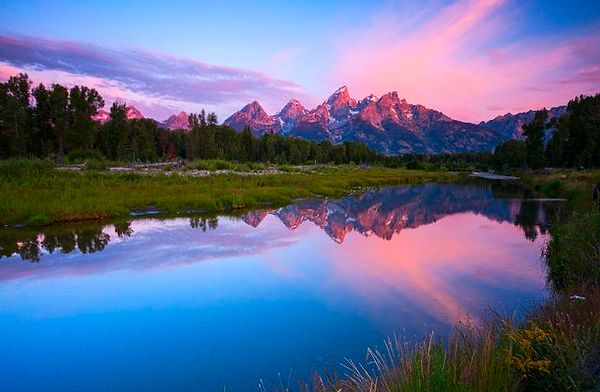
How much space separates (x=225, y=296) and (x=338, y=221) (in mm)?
14499

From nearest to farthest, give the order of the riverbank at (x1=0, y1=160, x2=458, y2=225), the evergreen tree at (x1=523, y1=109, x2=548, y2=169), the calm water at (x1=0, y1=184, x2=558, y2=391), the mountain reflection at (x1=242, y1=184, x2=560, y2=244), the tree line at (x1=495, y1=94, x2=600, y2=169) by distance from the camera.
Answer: the calm water at (x1=0, y1=184, x2=558, y2=391) → the riverbank at (x1=0, y1=160, x2=458, y2=225) → the mountain reflection at (x1=242, y1=184, x2=560, y2=244) → the tree line at (x1=495, y1=94, x2=600, y2=169) → the evergreen tree at (x1=523, y1=109, x2=548, y2=169)

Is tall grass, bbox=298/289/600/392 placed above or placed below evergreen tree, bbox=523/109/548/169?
below

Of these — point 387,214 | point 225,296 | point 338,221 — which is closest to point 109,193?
point 338,221

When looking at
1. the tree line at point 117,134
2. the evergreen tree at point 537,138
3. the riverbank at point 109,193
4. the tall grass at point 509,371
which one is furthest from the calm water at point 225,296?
the evergreen tree at point 537,138

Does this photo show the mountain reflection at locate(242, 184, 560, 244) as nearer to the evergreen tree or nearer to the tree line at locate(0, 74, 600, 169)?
the tree line at locate(0, 74, 600, 169)

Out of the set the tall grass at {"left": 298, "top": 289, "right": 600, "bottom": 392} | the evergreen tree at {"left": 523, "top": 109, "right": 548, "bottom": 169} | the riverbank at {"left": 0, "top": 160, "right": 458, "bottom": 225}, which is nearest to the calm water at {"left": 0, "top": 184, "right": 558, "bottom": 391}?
the riverbank at {"left": 0, "top": 160, "right": 458, "bottom": 225}

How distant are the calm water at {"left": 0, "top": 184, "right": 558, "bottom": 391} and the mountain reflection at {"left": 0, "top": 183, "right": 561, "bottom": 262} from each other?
0.55 ft

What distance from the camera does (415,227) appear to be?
76.3ft

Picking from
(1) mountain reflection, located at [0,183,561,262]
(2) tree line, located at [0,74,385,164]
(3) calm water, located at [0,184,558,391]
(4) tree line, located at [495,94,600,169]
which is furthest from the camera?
(4) tree line, located at [495,94,600,169]

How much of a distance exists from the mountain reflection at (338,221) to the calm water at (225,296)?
17cm

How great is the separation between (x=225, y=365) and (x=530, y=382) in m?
4.75

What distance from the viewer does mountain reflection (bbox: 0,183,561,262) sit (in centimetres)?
1669

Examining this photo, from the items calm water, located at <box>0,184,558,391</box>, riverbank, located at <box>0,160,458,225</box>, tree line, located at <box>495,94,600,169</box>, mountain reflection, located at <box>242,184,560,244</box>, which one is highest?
tree line, located at <box>495,94,600,169</box>

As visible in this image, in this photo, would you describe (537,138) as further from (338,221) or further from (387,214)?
(338,221)
